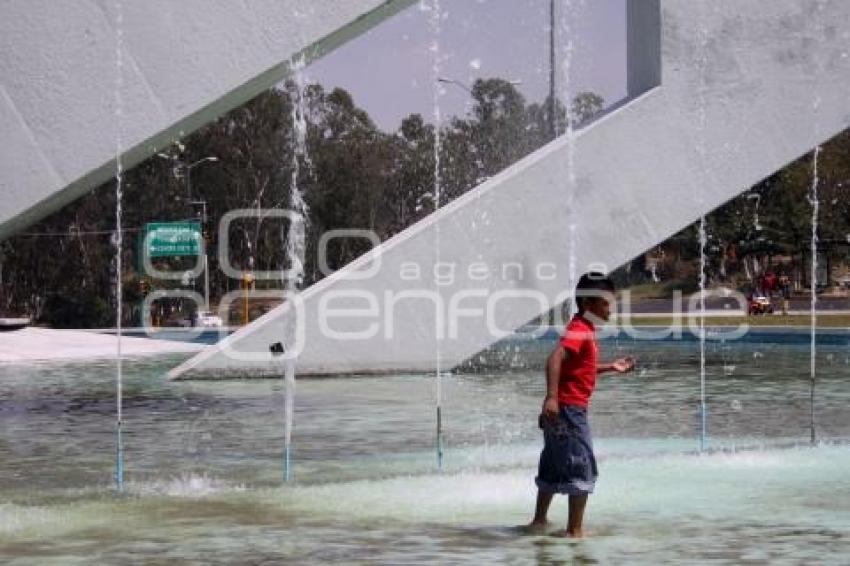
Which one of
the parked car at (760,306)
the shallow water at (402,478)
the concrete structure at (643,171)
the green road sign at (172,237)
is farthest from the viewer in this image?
the green road sign at (172,237)

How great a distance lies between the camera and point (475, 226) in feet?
60.8

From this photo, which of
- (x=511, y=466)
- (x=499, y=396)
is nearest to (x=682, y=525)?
(x=511, y=466)

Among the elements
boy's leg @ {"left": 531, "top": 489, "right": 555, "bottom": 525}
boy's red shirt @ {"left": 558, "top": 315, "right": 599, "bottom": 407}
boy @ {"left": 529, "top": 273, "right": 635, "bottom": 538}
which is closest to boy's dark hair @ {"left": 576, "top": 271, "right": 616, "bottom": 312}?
boy @ {"left": 529, "top": 273, "right": 635, "bottom": 538}

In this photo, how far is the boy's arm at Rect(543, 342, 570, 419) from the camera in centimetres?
794

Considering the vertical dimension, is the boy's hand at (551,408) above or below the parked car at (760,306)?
below

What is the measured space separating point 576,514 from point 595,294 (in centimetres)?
101

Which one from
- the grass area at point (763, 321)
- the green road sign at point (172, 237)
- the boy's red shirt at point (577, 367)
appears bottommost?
the boy's red shirt at point (577, 367)

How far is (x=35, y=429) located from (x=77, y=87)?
289 cm

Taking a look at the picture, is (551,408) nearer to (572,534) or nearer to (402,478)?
(572,534)

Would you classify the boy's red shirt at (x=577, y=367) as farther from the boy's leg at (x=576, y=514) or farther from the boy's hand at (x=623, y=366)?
the boy's leg at (x=576, y=514)

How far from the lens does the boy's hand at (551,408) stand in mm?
7930

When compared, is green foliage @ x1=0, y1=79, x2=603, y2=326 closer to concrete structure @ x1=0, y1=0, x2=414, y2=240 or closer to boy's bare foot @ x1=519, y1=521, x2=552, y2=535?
concrete structure @ x1=0, y1=0, x2=414, y2=240

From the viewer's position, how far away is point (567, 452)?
799 cm

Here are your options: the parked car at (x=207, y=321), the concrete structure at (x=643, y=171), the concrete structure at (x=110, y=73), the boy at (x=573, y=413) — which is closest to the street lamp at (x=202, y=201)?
the parked car at (x=207, y=321)
